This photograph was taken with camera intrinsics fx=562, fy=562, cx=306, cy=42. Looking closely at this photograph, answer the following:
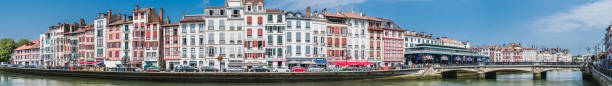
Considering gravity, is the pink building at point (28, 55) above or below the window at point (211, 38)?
below

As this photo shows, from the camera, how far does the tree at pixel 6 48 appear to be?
133 meters

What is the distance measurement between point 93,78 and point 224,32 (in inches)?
733

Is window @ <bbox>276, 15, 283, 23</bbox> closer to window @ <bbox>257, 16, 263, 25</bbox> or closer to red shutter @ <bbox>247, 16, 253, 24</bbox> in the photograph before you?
window @ <bbox>257, 16, 263, 25</bbox>

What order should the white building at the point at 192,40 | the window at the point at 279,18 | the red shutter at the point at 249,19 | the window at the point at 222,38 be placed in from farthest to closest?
the white building at the point at 192,40 < the window at the point at 222,38 < the red shutter at the point at 249,19 < the window at the point at 279,18

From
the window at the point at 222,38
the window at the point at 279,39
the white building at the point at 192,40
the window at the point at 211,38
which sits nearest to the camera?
the window at the point at 279,39

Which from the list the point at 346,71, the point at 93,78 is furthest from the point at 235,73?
the point at 93,78

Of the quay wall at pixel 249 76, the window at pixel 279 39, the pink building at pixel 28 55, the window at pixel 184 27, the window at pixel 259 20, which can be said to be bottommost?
the quay wall at pixel 249 76

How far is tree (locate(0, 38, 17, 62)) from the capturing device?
13338 cm

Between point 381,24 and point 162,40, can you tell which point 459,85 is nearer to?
Answer: point 381,24

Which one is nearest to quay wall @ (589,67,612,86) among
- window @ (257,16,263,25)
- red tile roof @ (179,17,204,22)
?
window @ (257,16,263,25)

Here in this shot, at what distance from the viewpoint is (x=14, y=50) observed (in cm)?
13275

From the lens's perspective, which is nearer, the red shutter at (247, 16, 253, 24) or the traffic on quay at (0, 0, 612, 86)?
the traffic on quay at (0, 0, 612, 86)

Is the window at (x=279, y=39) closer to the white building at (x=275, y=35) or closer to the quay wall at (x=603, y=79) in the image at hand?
the white building at (x=275, y=35)

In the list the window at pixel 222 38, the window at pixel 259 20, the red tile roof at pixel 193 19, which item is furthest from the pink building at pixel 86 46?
the window at pixel 259 20
